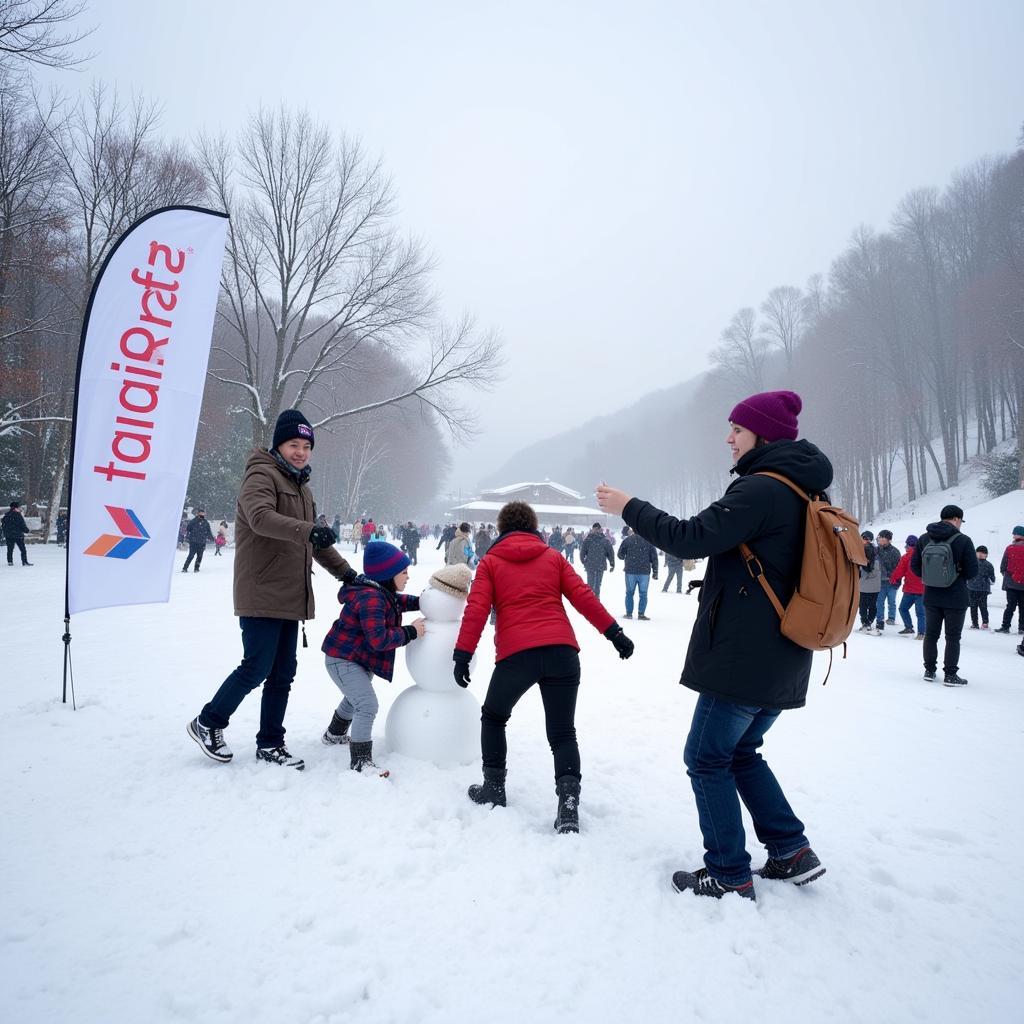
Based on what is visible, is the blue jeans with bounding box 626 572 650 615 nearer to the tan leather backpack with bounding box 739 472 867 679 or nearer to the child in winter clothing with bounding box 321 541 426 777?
the child in winter clothing with bounding box 321 541 426 777

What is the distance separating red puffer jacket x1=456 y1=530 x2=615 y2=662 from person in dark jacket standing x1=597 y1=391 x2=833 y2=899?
0.80 meters

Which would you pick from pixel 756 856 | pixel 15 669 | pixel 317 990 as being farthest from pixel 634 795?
pixel 15 669

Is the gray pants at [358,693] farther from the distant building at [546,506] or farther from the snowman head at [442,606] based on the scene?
the distant building at [546,506]

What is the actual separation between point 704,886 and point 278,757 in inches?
106

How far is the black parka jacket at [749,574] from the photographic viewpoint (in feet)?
8.35

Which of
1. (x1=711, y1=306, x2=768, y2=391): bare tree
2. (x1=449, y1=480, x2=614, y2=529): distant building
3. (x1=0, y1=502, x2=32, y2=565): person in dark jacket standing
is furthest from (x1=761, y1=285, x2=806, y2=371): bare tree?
(x1=0, y1=502, x2=32, y2=565): person in dark jacket standing

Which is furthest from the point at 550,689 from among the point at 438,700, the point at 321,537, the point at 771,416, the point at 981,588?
the point at 981,588

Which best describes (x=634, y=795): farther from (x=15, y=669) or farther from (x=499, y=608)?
(x=15, y=669)

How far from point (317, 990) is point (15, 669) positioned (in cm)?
606

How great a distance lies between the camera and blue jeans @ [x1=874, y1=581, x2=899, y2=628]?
12.1 meters

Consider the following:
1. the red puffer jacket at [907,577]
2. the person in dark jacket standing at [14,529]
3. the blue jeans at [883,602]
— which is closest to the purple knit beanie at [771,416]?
the red puffer jacket at [907,577]

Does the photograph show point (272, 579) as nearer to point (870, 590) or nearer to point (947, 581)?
point (947, 581)

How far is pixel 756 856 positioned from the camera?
314 centimetres

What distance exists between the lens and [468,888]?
2709 millimetres
